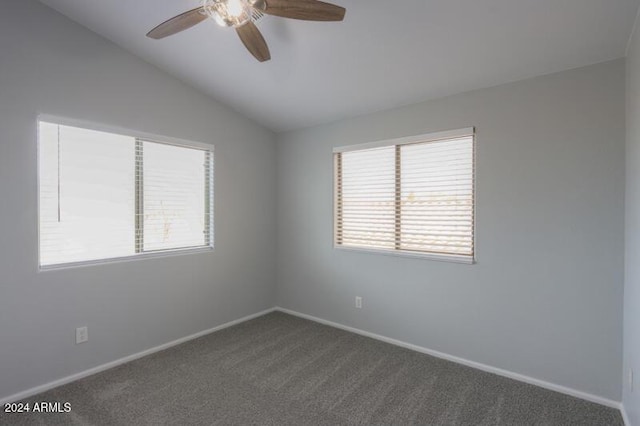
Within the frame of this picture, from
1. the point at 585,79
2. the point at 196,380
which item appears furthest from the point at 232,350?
the point at 585,79

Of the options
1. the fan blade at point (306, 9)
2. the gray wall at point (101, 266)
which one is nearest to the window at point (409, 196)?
the gray wall at point (101, 266)

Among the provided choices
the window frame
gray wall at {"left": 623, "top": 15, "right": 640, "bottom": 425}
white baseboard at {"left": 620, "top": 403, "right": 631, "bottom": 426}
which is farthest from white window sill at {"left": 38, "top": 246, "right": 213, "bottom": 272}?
white baseboard at {"left": 620, "top": 403, "right": 631, "bottom": 426}

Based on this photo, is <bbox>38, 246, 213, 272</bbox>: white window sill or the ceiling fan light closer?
the ceiling fan light

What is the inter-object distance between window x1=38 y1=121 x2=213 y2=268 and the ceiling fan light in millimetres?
1719

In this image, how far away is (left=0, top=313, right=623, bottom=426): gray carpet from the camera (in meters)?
2.13

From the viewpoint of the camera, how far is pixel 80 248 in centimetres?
268

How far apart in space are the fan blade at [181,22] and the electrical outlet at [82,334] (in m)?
2.31

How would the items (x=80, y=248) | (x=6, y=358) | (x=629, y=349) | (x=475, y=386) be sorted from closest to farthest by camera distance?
(x=629, y=349), (x=6, y=358), (x=475, y=386), (x=80, y=248)

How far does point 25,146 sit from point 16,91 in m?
0.38

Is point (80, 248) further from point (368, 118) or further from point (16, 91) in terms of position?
point (368, 118)

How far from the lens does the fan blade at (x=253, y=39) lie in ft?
6.14

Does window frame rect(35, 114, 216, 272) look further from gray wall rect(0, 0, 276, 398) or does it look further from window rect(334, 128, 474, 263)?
window rect(334, 128, 474, 263)

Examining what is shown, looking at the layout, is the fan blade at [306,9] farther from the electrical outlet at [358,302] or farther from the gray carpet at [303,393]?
the electrical outlet at [358,302]

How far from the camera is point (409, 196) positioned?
10.6ft
